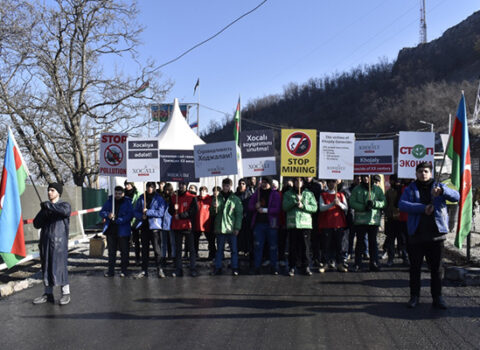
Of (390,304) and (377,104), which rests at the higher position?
(377,104)

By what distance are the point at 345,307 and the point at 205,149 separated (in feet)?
15.7

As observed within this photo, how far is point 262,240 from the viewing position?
927 centimetres

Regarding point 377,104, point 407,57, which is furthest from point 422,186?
point 407,57

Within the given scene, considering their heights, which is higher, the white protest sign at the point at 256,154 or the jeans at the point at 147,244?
the white protest sign at the point at 256,154

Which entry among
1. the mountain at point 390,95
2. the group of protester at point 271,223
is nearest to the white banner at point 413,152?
the group of protester at point 271,223

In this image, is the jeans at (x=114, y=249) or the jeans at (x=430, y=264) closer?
the jeans at (x=430, y=264)

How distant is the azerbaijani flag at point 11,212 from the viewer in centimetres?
711

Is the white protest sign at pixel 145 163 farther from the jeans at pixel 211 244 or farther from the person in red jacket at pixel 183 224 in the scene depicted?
the jeans at pixel 211 244

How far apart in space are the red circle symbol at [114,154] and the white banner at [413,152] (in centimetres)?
611

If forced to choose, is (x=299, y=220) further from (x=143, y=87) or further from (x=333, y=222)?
(x=143, y=87)

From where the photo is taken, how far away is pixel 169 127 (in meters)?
20.1

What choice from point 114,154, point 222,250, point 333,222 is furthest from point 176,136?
point 333,222

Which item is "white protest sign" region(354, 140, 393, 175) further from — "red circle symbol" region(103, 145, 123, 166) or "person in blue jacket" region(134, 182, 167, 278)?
"red circle symbol" region(103, 145, 123, 166)

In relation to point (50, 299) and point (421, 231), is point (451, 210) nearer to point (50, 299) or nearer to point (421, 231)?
point (421, 231)
